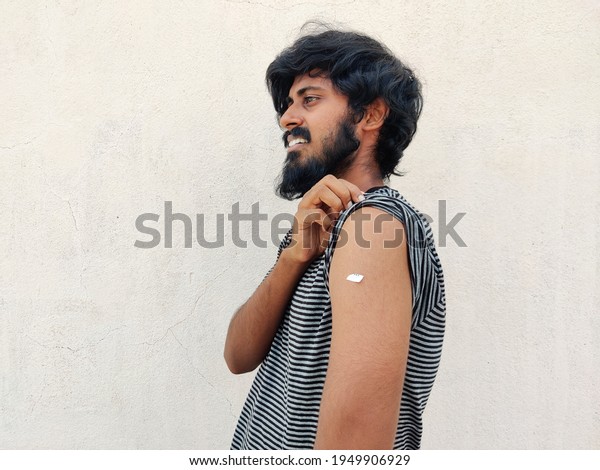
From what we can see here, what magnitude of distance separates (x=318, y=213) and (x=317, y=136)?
32cm

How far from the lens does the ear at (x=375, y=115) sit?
1.66 metres

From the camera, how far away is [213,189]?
2414mm

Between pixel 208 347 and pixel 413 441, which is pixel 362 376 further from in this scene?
pixel 208 347

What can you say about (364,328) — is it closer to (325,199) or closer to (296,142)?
(325,199)

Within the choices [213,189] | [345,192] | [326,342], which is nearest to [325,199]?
[345,192]

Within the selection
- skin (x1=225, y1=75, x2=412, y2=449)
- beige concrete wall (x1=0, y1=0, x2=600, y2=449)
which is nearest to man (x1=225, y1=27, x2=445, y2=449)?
skin (x1=225, y1=75, x2=412, y2=449)

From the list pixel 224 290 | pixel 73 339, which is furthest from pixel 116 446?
pixel 224 290

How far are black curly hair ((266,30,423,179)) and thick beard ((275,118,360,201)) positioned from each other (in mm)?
79

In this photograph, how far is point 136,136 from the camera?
238 cm

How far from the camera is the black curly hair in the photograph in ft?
5.37

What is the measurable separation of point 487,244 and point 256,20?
144cm

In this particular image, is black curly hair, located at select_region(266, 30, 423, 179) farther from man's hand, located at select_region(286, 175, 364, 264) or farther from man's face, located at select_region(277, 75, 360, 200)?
man's hand, located at select_region(286, 175, 364, 264)

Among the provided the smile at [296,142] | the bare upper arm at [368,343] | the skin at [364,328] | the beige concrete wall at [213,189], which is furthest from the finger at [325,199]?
the beige concrete wall at [213,189]

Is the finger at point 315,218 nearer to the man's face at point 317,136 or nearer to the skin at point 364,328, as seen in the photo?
the skin at point 364,328
